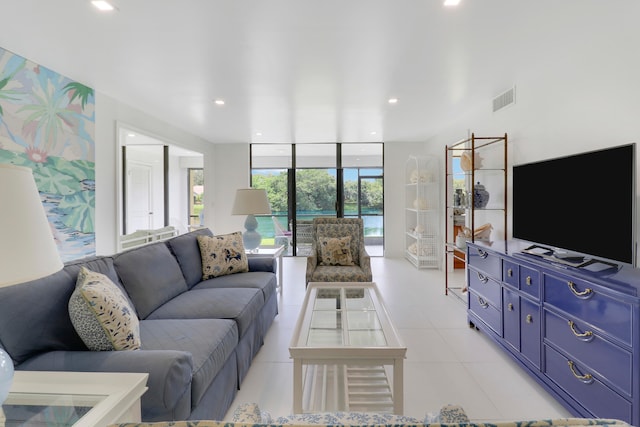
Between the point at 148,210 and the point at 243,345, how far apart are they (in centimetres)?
579

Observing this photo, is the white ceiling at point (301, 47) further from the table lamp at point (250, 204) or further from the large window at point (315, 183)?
the large window at point (315, 183)

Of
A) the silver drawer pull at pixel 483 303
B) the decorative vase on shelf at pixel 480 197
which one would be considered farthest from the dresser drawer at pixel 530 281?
the decorative vase on shelf at pixel 480 197

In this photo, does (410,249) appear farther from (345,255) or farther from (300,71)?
(300,71)

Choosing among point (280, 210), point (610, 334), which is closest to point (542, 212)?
point (610, 334)

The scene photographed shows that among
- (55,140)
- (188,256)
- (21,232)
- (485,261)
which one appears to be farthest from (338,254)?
(21,232)

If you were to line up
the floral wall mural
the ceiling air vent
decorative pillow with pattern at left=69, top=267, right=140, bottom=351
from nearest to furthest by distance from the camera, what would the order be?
decorative pillow with pattern at left=69, top=267, right=140, bottom=351
the floral wall mural
the ceiling air vent

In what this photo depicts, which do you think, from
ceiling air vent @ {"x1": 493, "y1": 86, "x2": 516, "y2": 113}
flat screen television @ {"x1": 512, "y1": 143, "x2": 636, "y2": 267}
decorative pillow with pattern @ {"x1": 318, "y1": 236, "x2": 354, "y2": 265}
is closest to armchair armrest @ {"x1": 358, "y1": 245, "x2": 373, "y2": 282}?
decorative pillow with pattern @ {"x1": 318, "y1": 236, "x2": 354, "y2": 265}

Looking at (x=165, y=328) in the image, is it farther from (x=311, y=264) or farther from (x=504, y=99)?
(x=504, y=99)

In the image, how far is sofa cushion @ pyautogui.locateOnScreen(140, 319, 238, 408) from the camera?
5.38 feet

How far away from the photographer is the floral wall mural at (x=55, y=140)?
2.76m

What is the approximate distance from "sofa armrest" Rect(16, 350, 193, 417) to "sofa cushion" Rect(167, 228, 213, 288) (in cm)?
142

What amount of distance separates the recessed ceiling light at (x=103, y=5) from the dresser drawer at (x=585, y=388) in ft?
11.1

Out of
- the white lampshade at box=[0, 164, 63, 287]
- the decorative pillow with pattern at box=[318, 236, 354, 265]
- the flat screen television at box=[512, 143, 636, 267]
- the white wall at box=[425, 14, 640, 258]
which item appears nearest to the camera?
the white lampshade at box=[0, 164, 63, 287]

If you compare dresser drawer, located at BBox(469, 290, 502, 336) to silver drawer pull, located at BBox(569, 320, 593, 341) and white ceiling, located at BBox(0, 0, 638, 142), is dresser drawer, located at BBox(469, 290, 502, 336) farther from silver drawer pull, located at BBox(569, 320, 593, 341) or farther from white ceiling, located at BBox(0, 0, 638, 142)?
white ceiling, located at BBox(0, 0, 638, 142)
